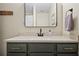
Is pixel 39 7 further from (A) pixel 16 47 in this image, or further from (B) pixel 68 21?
(A) pixel 16 47

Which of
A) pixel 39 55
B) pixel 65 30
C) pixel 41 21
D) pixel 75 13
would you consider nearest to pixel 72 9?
pixel 75 13

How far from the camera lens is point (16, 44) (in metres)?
0.90

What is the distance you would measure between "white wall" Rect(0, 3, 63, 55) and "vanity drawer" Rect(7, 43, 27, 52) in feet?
0.27

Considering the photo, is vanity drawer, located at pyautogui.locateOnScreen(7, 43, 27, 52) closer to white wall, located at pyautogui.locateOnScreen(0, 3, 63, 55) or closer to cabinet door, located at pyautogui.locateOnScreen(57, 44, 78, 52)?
white wall, located at pyautogui.locateOnScreen(0, 3, 63, 55)

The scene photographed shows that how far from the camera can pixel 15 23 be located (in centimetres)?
91

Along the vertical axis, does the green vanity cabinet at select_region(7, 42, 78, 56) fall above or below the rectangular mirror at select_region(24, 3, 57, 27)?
below

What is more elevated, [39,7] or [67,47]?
Result: [39,7]

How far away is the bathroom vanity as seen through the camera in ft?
2.94

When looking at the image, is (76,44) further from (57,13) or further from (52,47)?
(57,13)

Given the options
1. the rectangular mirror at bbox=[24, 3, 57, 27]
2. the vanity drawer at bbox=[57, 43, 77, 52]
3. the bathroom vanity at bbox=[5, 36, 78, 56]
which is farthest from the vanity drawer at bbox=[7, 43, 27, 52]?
the vanity drawer at bbox=[57, 43, 77, 52]

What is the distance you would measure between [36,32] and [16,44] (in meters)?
0.20

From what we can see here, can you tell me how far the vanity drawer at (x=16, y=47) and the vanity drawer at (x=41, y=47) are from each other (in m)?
0.05

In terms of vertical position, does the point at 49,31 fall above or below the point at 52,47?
above

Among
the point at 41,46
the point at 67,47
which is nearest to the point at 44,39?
the point at 41,46
